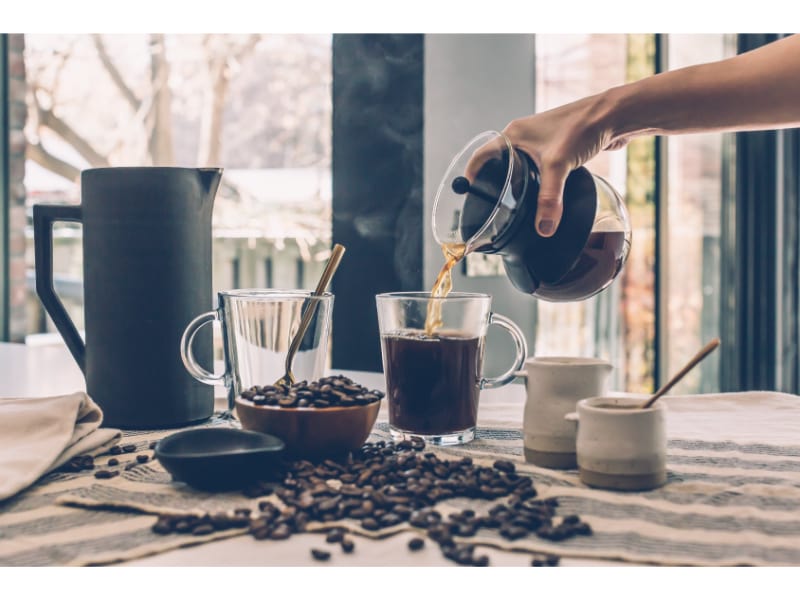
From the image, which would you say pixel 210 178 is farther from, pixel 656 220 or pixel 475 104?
pixel 656 220

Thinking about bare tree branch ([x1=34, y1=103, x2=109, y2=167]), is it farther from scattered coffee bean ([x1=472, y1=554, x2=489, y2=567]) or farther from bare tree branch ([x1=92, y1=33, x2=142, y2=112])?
scattered coffee bean ([x1=472, y1=554, x2=489, y2=567])

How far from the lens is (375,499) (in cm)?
92

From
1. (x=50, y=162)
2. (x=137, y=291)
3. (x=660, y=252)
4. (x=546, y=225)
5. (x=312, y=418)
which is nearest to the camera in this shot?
(x=312, y=418)

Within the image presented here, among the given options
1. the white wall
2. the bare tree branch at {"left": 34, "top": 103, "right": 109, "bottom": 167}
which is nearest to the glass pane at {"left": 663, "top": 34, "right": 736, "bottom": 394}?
the white wall

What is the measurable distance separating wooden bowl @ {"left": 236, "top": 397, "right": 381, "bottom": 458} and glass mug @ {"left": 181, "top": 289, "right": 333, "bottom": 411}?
0.16m

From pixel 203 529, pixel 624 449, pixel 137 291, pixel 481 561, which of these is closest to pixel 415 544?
pixel 481 561

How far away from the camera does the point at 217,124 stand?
210 inches

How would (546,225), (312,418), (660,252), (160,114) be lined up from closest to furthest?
(312,418), (546,225), (660,252), (160,114)

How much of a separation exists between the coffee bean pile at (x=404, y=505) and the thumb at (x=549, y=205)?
33 centimetres

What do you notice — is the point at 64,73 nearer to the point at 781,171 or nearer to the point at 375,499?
the point at 781,171

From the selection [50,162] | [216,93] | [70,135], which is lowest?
[50,162]

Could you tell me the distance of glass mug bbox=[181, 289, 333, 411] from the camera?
49.8 inches

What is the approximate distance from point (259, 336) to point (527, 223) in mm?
418

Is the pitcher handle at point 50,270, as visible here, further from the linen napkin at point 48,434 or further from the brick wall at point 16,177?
the brick wall at point 16,177
